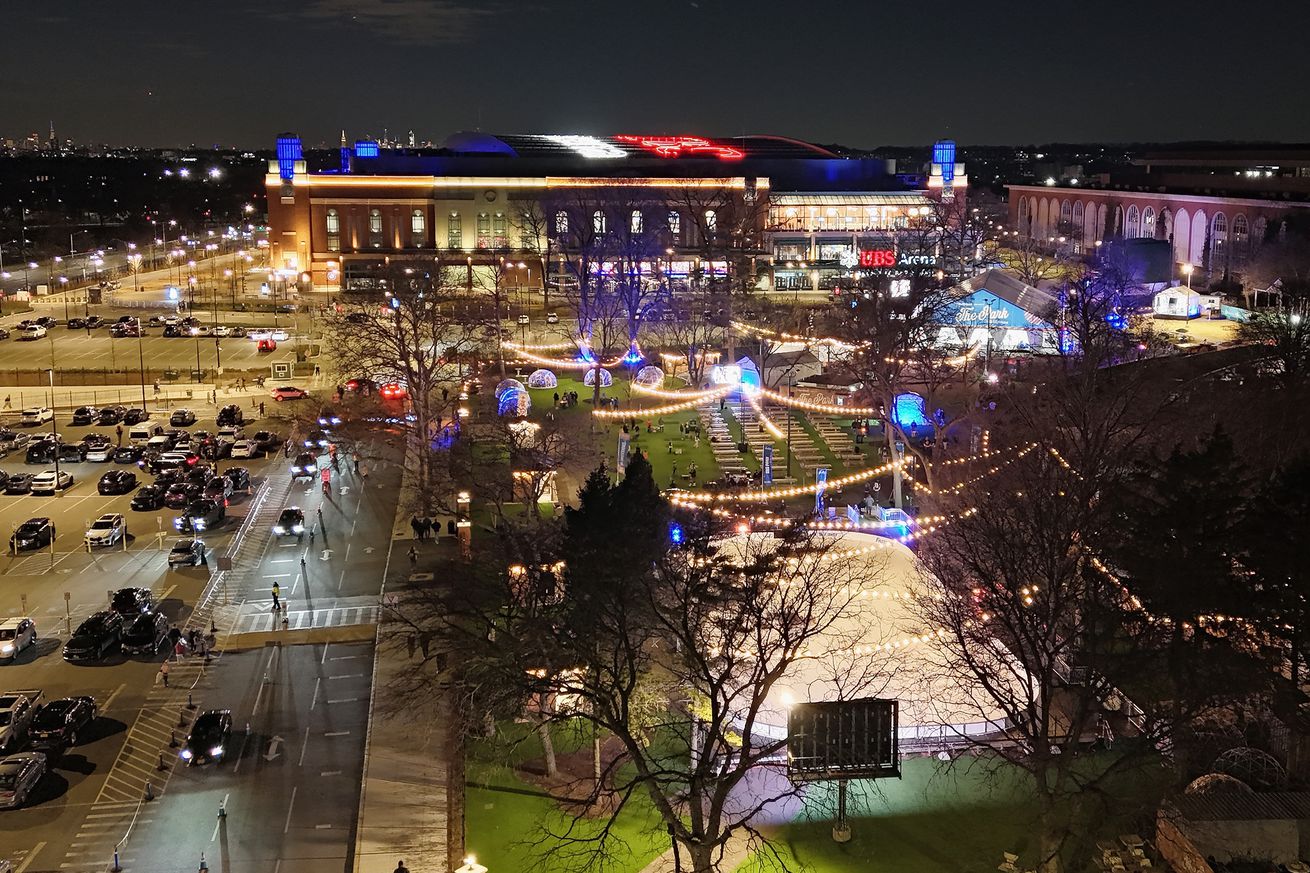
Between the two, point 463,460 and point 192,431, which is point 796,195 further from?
point 463,460

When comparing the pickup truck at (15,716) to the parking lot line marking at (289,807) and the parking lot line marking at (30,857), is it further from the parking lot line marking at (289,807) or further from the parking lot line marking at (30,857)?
the parking lot line marking at (289,807)

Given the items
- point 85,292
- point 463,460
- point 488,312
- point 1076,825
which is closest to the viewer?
point 1076,825

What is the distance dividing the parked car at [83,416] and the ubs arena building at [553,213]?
27056 millimetres

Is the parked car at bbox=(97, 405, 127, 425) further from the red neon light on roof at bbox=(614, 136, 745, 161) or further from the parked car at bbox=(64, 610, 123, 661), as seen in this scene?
the red neon light on roof at bbox=(614, 136, 745, 161)

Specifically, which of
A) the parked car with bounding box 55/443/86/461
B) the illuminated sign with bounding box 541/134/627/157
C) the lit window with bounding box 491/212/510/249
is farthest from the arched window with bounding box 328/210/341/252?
the parked car with bounding box 55/443/86/461

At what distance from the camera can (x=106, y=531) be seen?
89.7 feet

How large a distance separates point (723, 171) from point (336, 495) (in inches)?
2314

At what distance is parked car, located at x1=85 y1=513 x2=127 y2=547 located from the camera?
27141mm

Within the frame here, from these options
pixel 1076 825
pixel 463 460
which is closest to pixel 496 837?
Result: pixel 1076 825

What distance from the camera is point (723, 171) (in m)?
84.8

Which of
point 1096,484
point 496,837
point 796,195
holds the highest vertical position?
point 796,195

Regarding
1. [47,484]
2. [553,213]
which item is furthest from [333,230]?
[47,484]

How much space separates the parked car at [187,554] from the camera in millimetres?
25922

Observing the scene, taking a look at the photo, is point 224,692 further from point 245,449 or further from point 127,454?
point 127,454
